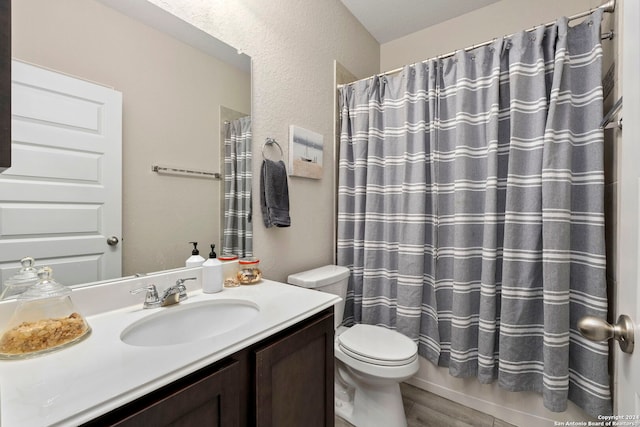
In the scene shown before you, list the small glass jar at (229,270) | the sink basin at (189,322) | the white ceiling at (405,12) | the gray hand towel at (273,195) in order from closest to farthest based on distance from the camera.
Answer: the sink basin at (189,322), the small glass jar at (229,270), the gray hand towel at (273,195), the white ceiling at (405,12)

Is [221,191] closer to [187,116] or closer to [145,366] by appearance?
[187,116]

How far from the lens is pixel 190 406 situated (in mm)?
614

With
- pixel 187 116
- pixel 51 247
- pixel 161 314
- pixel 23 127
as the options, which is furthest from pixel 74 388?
pixel 187 116

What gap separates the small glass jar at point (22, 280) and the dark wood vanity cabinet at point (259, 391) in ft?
1.65

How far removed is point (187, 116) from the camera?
1.16 m

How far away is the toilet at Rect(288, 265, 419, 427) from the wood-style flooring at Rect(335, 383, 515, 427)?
13 cm

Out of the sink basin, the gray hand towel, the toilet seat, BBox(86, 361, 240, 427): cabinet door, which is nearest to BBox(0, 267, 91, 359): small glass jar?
the sink basin

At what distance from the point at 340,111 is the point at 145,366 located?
1.83 meters

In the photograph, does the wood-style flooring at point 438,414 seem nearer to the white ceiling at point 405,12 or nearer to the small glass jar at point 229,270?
the small glass jar at point 229,270

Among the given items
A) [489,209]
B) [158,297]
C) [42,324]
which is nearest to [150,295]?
[158,297]

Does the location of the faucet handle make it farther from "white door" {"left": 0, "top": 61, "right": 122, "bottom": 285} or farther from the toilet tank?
the toilet tank

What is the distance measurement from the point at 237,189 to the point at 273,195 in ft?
0.63

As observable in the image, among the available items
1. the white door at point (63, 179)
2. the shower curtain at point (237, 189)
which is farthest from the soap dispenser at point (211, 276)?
the white door at point (63, 179)

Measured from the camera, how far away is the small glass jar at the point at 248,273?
127 cm
